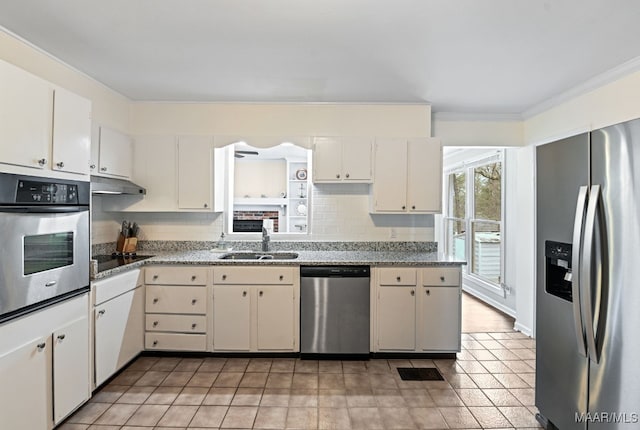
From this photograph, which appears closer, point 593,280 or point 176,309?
point 593,280

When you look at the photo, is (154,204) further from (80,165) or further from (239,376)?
(239,376)

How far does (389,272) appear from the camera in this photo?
3357 millimetres

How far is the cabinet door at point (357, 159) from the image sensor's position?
12.2ft

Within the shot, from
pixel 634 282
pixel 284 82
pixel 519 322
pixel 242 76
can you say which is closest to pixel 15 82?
pixel 242 76

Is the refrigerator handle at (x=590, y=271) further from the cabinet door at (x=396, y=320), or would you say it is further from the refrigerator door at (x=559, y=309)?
the cabinet door at (x=396, y=320)

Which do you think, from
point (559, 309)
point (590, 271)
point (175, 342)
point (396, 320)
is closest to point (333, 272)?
point (396, 320)

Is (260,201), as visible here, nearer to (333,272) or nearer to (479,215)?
(333,272)

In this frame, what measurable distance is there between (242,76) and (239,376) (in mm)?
2471

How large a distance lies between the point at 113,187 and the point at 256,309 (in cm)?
160

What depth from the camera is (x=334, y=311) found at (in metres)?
3.34

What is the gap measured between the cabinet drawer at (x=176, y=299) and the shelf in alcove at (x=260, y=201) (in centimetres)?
174

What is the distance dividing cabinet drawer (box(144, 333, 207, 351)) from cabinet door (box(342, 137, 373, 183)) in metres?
2.05

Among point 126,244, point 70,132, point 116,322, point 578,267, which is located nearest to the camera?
point 578,267

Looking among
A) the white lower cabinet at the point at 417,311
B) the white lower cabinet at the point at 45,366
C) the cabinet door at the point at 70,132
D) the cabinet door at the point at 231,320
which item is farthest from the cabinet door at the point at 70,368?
the white lower cabinet at the point at 417,311
